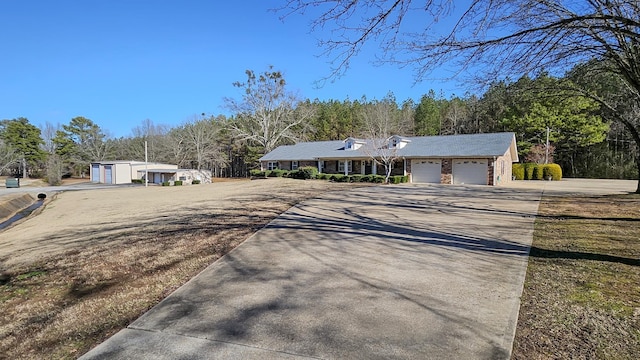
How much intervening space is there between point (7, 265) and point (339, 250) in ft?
21.0

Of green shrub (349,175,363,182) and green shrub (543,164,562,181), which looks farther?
green shrub (543,164,562,181)

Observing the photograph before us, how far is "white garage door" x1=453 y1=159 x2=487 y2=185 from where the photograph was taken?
2438 cm

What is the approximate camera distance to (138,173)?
48.3 metres

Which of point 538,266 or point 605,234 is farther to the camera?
point 605,234

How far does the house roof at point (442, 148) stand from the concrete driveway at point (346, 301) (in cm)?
1843

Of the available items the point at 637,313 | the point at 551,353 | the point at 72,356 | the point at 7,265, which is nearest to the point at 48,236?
the point at 7,265

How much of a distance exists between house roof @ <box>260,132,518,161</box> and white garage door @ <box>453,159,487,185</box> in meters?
0.76

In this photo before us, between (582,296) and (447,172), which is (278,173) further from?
(582,296)

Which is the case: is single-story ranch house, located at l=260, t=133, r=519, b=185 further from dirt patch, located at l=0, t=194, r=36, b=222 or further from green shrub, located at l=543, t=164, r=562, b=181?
dirt patch, located at l=0, t=194, r=36, b=222

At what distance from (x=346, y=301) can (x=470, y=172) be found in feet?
76.5

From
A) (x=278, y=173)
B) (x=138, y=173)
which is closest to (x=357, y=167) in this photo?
(x=278, y=173)

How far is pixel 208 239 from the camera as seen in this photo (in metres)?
7.48

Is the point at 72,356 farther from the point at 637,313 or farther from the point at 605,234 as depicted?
the point at 605,234

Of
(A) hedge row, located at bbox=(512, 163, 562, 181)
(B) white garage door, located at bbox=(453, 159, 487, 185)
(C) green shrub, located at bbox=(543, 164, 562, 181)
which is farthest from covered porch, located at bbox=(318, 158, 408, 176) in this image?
(C) green shrub, located at bbox=(543, 164, 562, 181)
